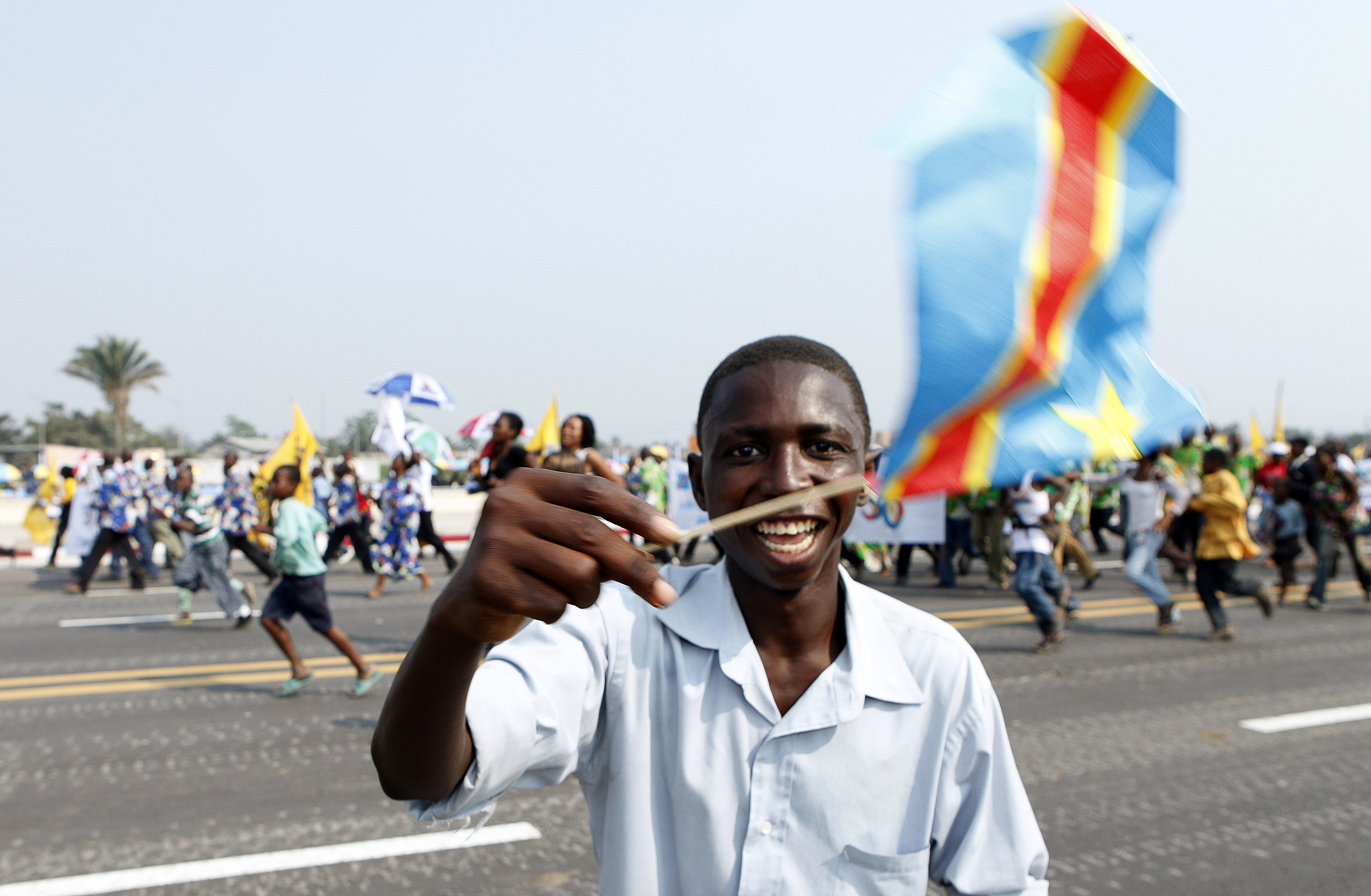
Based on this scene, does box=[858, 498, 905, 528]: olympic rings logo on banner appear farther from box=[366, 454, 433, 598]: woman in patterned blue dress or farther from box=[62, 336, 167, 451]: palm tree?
box=[62, 336, 167, 451]: palm tree

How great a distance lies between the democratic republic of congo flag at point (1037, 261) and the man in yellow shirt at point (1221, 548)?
28.4 ft

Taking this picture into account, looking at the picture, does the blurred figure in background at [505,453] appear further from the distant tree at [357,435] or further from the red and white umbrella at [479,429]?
the distant tree at [357,435]

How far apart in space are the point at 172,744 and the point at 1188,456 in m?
12.4

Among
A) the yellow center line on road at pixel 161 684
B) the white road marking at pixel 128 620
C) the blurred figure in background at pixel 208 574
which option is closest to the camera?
the yellow center line on road at pixel 161 684

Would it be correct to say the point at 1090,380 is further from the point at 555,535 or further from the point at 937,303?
the point at 555,535

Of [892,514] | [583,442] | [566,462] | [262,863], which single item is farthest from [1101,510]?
[262,863]

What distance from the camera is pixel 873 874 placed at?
5.29ft

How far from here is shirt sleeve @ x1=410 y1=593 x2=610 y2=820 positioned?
57.4 inches

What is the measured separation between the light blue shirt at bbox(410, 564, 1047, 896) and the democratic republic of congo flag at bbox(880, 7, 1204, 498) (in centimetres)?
50

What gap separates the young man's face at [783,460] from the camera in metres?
1.64

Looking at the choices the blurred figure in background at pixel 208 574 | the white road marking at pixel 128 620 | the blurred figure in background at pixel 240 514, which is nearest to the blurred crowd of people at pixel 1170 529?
the blurred figure in background at pixel 208 574

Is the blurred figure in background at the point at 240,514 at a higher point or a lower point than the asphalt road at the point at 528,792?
higher

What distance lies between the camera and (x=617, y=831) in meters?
1.63

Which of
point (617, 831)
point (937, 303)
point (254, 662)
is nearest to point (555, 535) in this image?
point (937, 303)
